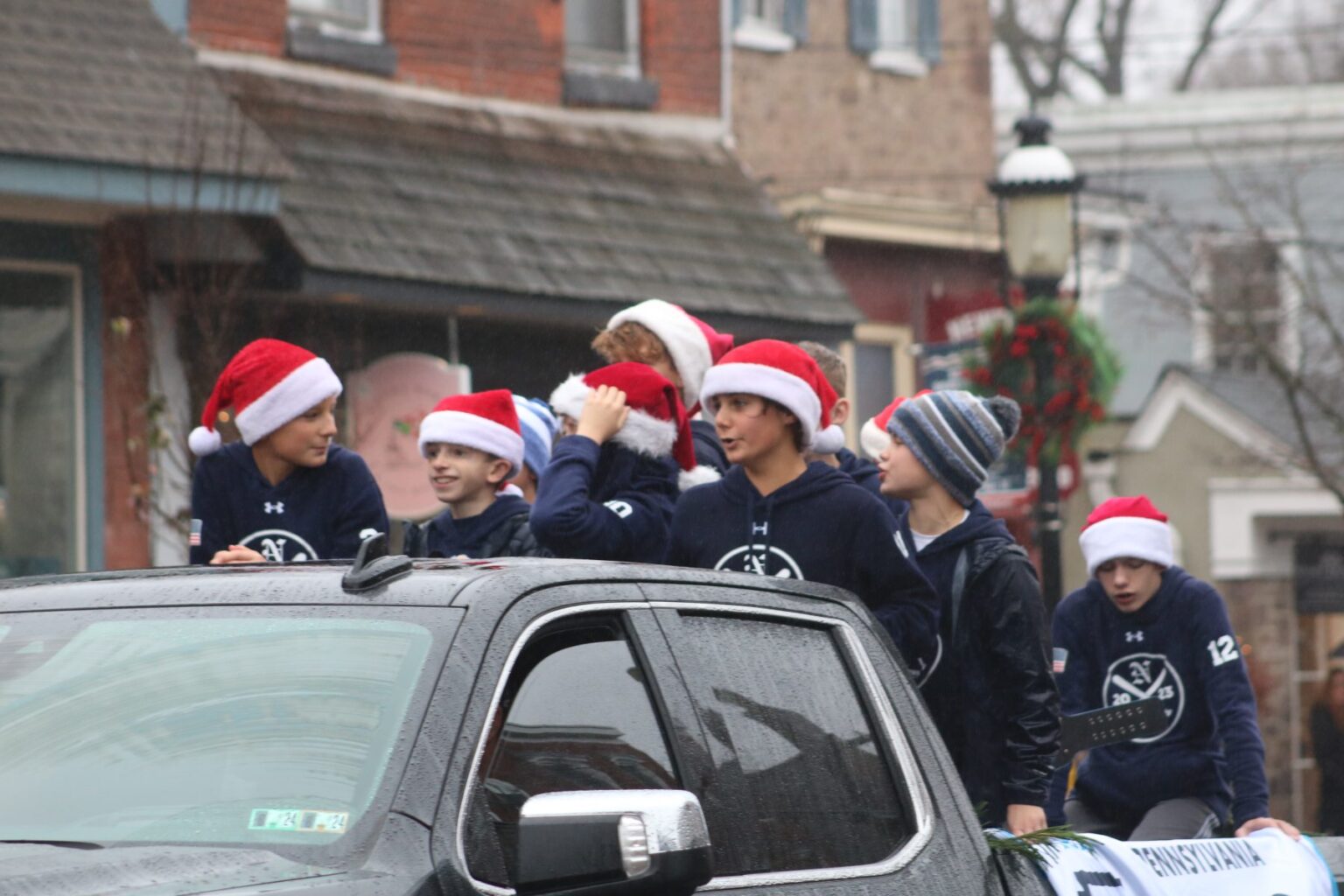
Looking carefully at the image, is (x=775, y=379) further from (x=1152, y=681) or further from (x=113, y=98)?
(x=113, y=98)

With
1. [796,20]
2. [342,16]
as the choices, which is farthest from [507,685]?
[796,20]

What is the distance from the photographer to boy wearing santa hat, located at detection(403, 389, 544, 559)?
19.5 feet

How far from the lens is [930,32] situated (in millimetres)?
19750

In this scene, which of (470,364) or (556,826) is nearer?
(556,826)

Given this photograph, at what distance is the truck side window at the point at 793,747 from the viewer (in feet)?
12.2

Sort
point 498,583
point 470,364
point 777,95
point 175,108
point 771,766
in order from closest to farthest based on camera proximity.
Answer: point 498,583
point 771,766
point 175,108
point 470,364
point 777,95

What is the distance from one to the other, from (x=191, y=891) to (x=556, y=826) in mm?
496

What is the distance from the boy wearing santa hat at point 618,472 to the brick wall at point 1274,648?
17939 mm

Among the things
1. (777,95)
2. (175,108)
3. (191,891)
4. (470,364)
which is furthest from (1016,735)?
(777,95)

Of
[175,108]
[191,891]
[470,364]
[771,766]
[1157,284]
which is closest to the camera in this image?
[191,891]

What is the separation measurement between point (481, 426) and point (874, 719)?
2191 millimetres

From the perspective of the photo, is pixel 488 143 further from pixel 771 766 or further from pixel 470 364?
pixel 771 766

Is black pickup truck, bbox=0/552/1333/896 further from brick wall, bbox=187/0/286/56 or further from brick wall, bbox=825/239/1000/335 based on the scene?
brick wall, bbox=825/239/1000/335

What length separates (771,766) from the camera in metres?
3.80
